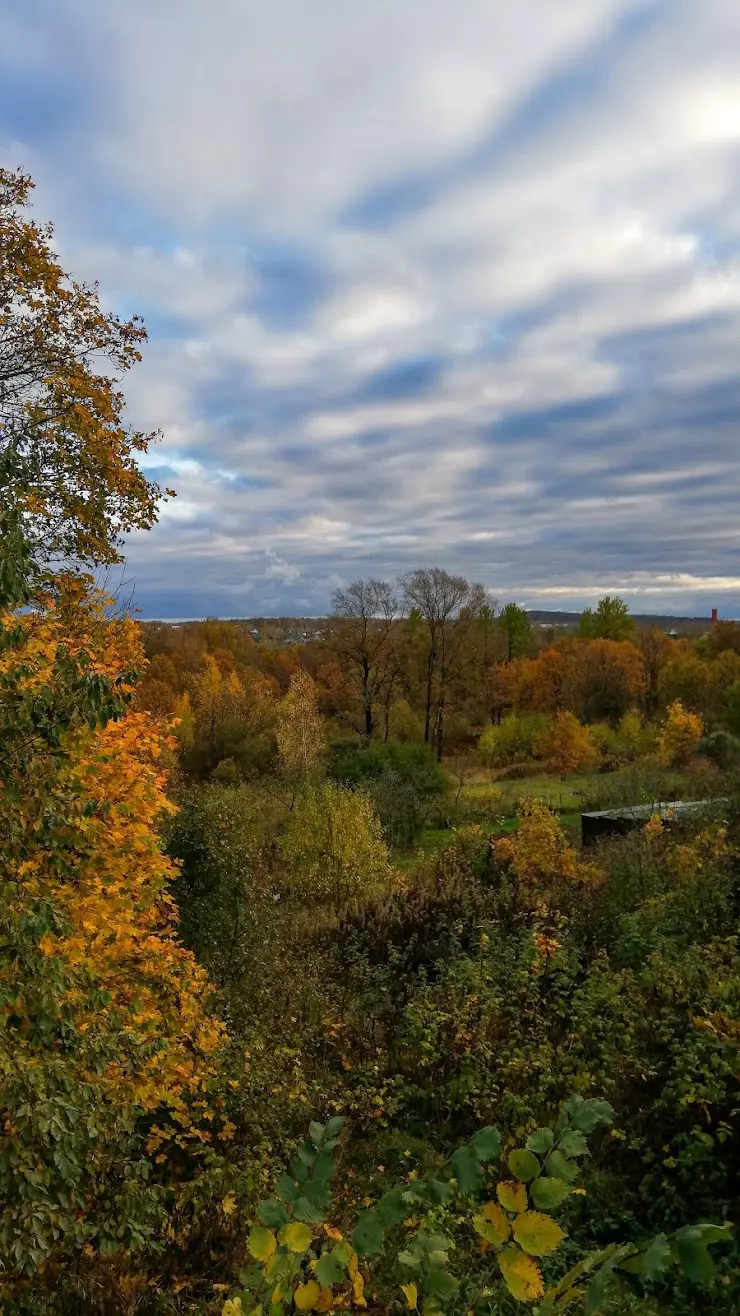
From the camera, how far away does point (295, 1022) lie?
966cm

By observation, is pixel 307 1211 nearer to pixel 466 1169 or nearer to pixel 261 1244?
pixel 261 1244

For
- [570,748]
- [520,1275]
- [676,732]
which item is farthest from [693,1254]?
[570,748]

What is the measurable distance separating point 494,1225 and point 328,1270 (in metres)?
0.38

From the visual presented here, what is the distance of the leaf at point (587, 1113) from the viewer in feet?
5.42

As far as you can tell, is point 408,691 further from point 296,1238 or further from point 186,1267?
point 296,1238

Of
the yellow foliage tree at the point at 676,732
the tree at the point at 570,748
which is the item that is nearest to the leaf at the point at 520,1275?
the yellow foliage tree at the point at 676,732

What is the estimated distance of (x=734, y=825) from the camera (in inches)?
568

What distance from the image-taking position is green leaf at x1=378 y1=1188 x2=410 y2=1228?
1.68m

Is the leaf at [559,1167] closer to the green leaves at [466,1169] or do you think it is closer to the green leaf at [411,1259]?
the green leaves at [466,1169]

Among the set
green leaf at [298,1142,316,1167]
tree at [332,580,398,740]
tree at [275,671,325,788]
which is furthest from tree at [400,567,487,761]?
green leaf at [298,1142,316,1167]

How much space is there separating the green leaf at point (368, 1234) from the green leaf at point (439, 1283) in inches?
5.1

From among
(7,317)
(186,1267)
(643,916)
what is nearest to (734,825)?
(643,916)

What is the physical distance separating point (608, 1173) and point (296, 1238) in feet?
24.0

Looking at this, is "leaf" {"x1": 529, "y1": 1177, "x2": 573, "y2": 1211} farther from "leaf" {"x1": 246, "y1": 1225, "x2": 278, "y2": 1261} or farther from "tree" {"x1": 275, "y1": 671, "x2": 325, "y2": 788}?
"tree" {"x1": 275, "y1": 671, "x2": 325, "y2": 788}
